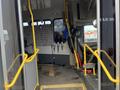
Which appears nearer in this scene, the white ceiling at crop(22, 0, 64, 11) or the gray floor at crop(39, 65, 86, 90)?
the gray floor at crop(39, 65, 86, 90)

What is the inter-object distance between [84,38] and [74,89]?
5.59ft

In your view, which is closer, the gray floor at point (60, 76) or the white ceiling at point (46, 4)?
the gray floor at point (60, 76)

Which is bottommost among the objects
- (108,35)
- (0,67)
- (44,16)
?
(0,67)

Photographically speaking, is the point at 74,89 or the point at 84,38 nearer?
the point at 74,89

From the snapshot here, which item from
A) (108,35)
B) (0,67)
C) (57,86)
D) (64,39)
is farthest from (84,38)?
(0,67)

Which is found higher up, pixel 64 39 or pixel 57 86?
pixel 64 39

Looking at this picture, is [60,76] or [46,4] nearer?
[60,76]

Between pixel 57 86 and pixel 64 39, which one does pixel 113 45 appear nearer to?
pixel 57 86

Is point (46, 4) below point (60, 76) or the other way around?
the other way around

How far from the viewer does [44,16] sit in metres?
7.28

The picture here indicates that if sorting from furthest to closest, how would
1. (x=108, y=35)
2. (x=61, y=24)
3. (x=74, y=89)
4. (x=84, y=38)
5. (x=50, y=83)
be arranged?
(x=61, y=24) → (x=84, y=38) → (x=50, y=83) → (x=74, y=89) → (x=108, y=35)

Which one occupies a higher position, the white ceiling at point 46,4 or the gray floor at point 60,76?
the white ceiling at point 46,4

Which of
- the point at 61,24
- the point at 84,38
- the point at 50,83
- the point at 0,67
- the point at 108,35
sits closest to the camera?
the point at 0,67

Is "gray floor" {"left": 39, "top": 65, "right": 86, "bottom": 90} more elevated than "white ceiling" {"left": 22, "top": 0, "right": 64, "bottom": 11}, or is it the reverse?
"white ceiling" {"left": 22, "top": 0, "right": 64, "bottom": 11}
